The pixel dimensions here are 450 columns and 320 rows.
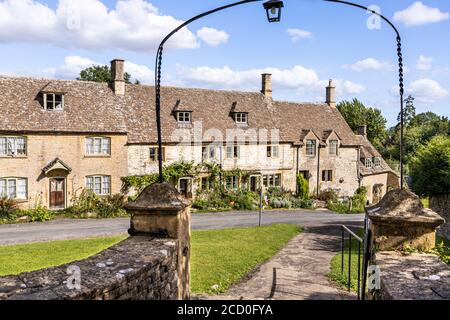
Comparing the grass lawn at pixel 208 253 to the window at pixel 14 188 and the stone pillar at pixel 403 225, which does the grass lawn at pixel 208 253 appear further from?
the window at pixel 14 188

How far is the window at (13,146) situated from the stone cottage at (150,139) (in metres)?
0.06

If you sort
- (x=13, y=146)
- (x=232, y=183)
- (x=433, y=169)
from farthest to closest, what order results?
(x=232, y=183)
(x=433, y=169)
(x=13, y=146)

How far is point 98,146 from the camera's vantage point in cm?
3048

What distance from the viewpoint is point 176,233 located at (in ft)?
25.4

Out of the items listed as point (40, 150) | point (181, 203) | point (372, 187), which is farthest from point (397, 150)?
point (181, 203)

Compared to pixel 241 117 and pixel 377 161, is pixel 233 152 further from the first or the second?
pixel 377 161

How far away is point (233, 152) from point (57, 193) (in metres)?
14.1

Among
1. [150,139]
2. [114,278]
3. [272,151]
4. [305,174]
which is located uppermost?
[150,139]

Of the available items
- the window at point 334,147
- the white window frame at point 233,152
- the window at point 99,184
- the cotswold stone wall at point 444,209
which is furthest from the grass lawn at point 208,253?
the window at point 334,147

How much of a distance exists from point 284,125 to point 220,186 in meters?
9.04

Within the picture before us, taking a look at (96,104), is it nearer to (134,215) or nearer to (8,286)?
(134,215)

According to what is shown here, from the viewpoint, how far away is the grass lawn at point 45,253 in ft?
53.7

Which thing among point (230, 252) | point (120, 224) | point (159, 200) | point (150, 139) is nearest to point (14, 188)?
point (120, 224)
